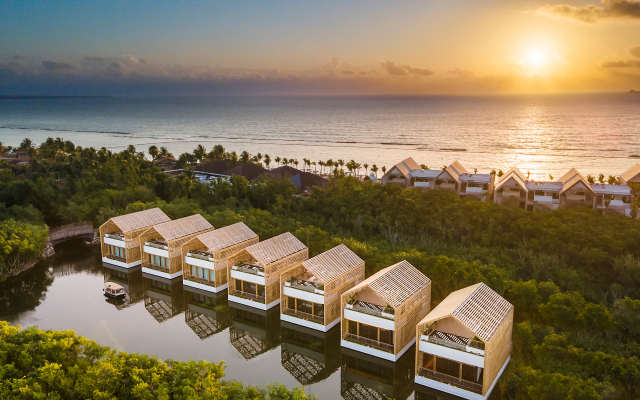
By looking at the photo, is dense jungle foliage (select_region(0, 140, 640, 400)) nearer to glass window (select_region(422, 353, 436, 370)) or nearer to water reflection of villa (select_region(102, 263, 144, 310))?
glass window (select_region(422, 353, 436, 370))

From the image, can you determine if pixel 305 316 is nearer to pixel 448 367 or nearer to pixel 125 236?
pixel 448 367

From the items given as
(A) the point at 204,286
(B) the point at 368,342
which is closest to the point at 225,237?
(A) the point at 204,286

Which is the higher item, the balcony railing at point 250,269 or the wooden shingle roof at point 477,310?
the wooden shingle roof at point 477,310

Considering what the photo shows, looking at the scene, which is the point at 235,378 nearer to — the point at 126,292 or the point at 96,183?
the point at 126,292

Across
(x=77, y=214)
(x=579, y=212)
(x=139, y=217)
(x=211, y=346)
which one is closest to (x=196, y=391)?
(x=211, y=346)

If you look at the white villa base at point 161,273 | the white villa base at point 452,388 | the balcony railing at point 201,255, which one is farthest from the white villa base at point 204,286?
the white villa base at point 452,388

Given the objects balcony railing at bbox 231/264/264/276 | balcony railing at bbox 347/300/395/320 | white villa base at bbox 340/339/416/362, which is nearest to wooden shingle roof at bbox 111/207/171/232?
balcony railing at bbox 231/264/264/276

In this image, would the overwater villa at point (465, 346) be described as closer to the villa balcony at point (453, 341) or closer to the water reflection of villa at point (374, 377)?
the villa balcony at point (453, 341)
